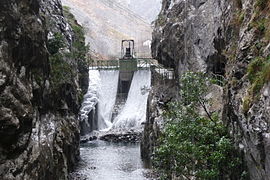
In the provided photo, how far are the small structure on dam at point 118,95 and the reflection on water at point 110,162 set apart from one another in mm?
8271

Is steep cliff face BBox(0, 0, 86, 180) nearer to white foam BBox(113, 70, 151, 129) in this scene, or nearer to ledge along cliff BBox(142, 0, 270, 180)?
ledge along cliff BBox(142, 0, 270, 180)

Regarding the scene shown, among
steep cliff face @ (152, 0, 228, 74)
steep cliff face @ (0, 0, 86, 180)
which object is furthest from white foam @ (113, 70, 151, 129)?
steep cliff face @ (0, 0, 86, 180)

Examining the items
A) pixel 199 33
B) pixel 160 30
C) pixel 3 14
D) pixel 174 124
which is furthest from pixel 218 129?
pixel 160 30

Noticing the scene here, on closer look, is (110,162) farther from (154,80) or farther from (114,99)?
(114,99)

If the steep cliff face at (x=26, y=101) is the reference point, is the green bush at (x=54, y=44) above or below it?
above

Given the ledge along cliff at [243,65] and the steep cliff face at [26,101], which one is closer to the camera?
the ledge along cliff at [243,65]

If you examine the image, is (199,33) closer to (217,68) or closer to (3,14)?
(217,68)

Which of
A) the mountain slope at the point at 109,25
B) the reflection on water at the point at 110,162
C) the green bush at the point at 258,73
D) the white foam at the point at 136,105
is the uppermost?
the mountain slope at the point at 109,25

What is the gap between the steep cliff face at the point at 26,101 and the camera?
14.0 meters

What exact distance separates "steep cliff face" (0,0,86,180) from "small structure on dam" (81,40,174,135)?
82.1ft

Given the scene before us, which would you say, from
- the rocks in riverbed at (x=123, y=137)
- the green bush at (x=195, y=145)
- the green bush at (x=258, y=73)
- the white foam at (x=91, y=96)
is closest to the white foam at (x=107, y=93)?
the white foam at (x=91, y=96)

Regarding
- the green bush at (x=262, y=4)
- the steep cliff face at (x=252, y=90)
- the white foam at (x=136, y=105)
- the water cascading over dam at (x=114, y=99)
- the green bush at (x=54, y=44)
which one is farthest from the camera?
the white foam at (x=136, y=105)

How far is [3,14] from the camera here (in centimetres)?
1480

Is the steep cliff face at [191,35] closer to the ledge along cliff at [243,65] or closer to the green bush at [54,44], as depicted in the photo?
the ledge along cliff at [243,65]
